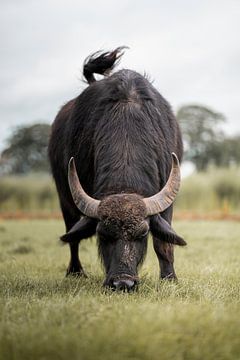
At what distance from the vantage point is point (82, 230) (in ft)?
22.4

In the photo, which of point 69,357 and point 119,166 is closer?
point 69,357

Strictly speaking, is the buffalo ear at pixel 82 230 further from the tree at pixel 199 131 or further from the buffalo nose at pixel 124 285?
the tree at pixel 199 131

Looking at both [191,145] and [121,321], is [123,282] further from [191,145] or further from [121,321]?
[191,145]

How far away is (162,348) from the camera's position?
4156 millimetres

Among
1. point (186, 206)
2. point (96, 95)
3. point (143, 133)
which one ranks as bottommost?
point (186, 206)

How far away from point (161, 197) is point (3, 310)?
2.29 meters

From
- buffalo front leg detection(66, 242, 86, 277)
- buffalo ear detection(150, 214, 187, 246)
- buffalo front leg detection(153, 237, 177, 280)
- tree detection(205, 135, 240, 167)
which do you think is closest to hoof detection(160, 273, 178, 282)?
buffalo front leg detection(153, 237, 177, 280)

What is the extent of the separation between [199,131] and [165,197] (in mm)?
51674

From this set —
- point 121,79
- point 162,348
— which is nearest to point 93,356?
point 162,348

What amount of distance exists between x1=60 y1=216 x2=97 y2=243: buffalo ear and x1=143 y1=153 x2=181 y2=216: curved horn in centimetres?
66

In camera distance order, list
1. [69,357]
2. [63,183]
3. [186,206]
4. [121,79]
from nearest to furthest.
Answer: [69,357], [121,79], [63,183], [186,206]

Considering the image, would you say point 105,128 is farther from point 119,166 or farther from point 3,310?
point 3,310

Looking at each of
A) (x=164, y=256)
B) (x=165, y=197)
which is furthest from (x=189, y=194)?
(x=165, y=197)

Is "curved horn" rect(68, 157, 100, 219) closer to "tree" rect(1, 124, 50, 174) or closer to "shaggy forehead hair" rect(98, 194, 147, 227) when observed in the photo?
"shaggy forehead hair" rect(98, 194, 147, 227)
